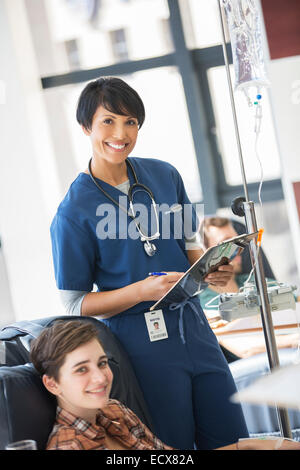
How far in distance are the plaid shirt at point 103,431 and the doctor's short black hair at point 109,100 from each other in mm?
850

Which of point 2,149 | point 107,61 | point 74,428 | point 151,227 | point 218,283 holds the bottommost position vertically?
point 74,428

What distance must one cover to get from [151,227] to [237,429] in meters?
0.66

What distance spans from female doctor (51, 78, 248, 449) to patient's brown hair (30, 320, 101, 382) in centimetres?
17

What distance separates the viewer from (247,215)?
5.87ft

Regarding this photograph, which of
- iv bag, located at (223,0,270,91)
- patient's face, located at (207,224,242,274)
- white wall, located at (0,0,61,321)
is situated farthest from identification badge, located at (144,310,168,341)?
white wall, located at (0,0,61,321)

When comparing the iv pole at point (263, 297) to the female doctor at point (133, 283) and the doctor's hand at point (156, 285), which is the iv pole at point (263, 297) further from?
the doctor's hand at point (156, 285)

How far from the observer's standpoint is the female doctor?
1852mm

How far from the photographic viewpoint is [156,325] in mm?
1882

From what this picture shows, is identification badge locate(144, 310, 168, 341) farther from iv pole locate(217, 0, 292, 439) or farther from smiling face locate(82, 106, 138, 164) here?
smiling face locate(82, 106, 138, 164)

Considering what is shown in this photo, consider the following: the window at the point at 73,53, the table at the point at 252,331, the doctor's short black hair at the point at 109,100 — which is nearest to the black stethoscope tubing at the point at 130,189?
the doctor's short black hair at the point at 109,100

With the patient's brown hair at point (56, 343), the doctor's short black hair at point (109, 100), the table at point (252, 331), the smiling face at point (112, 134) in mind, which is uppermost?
the doctor's short black hair at point (109, 100)

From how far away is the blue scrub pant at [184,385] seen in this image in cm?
184
